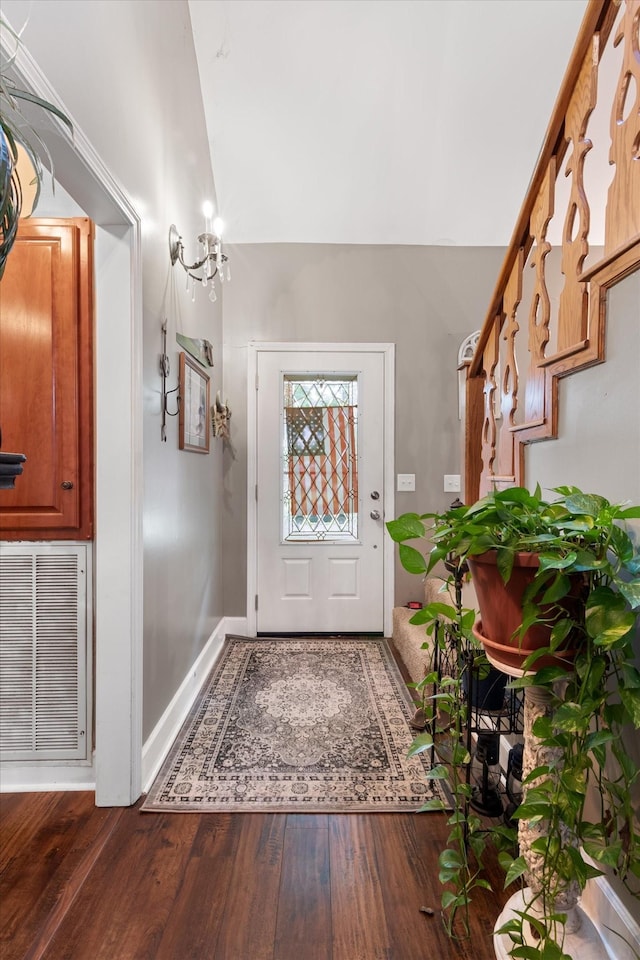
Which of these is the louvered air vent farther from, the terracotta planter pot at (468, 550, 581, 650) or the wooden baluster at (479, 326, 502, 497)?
the wooden baluster at (479, 326, 502, 497)

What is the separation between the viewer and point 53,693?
1.73 meters

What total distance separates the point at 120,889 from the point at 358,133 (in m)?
3.71

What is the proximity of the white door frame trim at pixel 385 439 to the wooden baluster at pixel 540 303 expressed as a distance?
1.89m

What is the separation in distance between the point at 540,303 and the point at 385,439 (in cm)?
192

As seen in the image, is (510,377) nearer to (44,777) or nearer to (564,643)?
(564,643)

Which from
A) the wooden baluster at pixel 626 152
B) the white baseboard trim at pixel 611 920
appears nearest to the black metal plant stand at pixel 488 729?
the white baseboard trim at pixel 611 920

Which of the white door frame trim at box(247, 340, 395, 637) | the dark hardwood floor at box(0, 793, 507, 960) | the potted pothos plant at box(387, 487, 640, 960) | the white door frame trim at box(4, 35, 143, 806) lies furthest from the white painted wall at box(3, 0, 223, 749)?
the potted pothos plant at box(387, 487, 640, 960)

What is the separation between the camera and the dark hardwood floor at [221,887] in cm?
115

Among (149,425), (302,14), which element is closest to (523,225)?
(149,425)

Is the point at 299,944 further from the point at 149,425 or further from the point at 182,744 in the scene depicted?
the point at 149,425

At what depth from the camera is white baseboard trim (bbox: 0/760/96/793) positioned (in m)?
1.71

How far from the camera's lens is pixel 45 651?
1.73 metres

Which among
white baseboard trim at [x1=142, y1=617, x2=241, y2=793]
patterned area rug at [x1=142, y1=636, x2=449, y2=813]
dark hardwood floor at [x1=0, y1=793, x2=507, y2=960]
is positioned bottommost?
dark hardwood floor at [x1=0, y1=793, x2=507, y2=960]

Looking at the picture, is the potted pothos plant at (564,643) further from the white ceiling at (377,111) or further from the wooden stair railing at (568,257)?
the white ceiling at (377,111)
